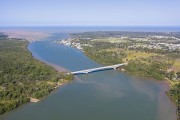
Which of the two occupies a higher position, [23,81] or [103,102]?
[23,81]

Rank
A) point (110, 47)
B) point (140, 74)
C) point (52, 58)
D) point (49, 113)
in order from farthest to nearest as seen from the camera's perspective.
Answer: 1. point (110, 47)
2. point (52, 58)
3. point (140, 74)
4. point (49, 113)

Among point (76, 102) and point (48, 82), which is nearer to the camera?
point (76, 102)

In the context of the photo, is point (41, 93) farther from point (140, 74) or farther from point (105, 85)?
point (140, 74)

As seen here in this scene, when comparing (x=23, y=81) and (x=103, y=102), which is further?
(x=23, y=81)

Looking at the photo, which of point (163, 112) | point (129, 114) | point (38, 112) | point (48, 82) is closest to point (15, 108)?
point (38, 112)

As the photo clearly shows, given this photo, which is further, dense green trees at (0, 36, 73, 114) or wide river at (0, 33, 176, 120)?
dense green trees at (0, 36, 73, 114)

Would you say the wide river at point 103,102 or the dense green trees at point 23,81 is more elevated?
the dense green trees at point 23,81

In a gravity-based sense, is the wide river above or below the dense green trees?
below

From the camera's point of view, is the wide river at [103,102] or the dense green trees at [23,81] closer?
the wide river at [103,102]
